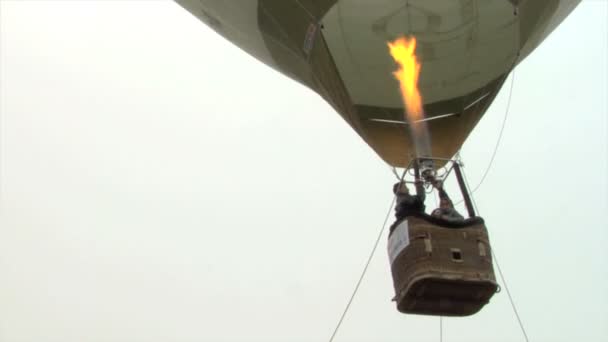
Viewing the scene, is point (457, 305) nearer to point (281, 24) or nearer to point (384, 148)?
point (384, 148)

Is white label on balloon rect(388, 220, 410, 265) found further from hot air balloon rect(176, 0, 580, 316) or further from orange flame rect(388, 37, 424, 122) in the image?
orange flame rect(388, 37, 424, 122)

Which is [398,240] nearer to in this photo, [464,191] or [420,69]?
[464,191]

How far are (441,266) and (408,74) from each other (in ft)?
3.97

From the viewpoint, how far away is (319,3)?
12.6 ft

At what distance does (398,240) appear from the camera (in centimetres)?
340

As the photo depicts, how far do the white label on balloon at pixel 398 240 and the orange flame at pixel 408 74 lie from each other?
928 millimetres

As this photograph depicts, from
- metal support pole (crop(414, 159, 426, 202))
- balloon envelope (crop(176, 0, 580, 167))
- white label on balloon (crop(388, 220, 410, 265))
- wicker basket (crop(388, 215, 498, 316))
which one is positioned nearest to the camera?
wicker basket (crop(388, 215, 498, 316))

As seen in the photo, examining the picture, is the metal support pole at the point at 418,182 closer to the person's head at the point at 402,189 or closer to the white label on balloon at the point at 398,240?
the person's head at the point at 402,189

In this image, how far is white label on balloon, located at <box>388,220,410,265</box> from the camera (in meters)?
3.34

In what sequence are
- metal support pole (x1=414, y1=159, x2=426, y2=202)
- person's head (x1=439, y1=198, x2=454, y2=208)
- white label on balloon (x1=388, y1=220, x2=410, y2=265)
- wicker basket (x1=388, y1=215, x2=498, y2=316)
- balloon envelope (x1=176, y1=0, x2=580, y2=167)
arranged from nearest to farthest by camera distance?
wicker basket (x1=388, y1=215, x2=498, y2=316) → white label on balloon (x1=388, y1=220, x2=410, y2=265) → person's head (x1=439, y1=198, x2=454, y2=208) → metal support pole (x1=414, y1=159, x2=426, y2=202) → balloon envelope (x1=176, y1=0, x2=580, y2=167)

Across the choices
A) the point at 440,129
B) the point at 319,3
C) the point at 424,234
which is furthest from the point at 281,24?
the point at 424,234

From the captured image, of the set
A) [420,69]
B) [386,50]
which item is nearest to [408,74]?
[420,69]

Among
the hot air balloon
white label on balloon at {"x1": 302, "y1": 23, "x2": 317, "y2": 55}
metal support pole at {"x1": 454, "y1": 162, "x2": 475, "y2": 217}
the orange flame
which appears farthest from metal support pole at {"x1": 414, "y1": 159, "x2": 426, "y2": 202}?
white label on balloon at {"x1": 302, "y1": 23, "x2": 317, "y2": 55}

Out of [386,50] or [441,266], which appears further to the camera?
[386,50]
